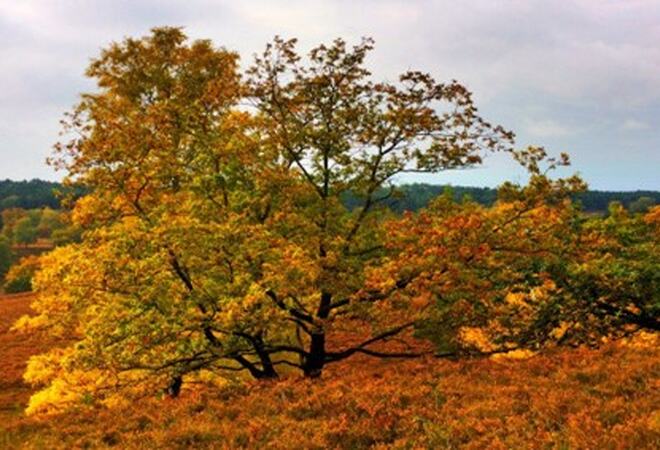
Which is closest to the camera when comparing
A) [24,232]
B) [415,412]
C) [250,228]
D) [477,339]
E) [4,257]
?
[415,412]

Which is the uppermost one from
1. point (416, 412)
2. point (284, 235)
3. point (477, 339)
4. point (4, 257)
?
point (284, 235)

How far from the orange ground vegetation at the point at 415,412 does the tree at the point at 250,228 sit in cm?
160

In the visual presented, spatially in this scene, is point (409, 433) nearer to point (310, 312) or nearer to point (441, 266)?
point (441, 266)

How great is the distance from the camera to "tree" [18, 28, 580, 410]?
1508cm

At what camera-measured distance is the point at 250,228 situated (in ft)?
49.5

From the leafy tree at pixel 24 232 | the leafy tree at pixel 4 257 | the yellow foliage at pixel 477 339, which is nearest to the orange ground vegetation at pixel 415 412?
the yellow foliage at pixel 477 339

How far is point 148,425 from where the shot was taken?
1322cm

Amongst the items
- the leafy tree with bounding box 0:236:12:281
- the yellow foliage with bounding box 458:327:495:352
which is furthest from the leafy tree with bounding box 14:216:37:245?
the yellow foliage with bounding box 458:327:495:352

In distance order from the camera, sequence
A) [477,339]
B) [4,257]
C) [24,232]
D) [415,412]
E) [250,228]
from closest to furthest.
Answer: [415,412], [250,228], [477,339], [4,257], [24,232]

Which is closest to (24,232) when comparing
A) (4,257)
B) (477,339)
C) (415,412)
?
(4,257)

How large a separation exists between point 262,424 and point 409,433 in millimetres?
3325

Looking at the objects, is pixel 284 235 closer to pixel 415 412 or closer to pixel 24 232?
pixel 415 412

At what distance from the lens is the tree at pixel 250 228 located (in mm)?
15078

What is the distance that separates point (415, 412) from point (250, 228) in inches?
250
